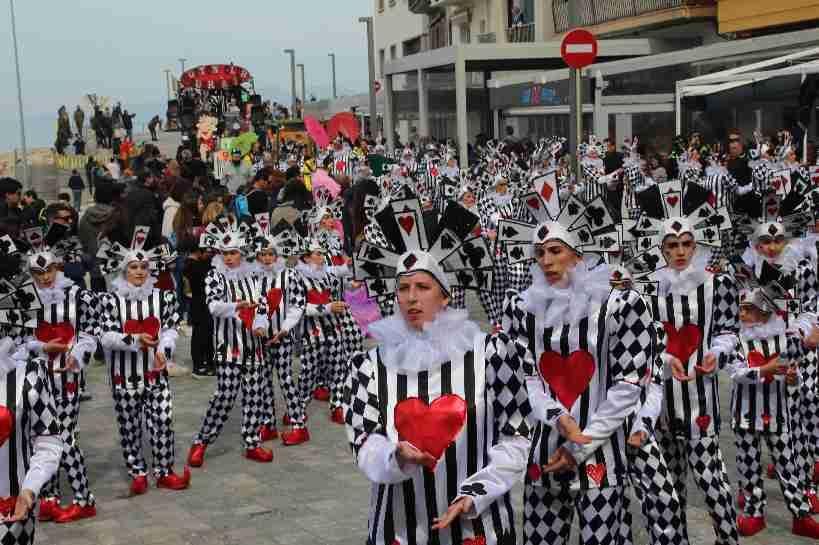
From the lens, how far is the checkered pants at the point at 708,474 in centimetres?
654

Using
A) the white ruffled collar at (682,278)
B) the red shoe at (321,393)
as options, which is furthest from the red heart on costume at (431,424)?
the red shoe at (321,393)

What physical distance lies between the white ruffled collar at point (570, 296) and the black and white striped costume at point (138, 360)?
410cm

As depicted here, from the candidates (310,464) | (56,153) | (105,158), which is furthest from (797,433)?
(56,153)

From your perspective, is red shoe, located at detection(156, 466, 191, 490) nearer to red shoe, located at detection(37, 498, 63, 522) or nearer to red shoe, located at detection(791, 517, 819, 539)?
red shoe, located at detection(37, 498, 63, 522)

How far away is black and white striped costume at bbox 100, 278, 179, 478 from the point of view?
9102mm

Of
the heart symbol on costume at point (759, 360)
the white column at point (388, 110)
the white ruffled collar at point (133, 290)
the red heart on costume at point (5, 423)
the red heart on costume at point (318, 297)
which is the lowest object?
the heart symbol on costume at point (759, 360)

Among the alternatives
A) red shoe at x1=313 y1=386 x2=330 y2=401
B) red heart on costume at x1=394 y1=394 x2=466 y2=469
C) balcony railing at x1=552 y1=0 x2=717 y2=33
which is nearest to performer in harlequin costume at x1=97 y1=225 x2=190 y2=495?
red shoe at x1=313 y1=386 x2=330 y2=401

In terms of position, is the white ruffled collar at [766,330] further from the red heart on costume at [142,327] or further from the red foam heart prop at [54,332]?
the red foam heart prop at [54,332]

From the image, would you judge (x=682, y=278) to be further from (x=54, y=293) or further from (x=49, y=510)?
(x=49, y=510)

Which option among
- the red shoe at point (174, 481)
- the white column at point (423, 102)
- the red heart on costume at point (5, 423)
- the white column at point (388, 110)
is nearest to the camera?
the red heart on costume at point (5, 423)

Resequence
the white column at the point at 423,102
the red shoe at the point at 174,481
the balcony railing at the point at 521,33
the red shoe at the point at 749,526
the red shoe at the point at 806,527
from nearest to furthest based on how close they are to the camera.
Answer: the red shoe at the point at 806,527
the red shoe at the point at 749,526
the red shoe at the point at 174,481
the white column at the point at 423,102
the balcony railing at the point at 521,33

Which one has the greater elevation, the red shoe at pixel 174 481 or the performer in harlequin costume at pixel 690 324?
the performer in harlequin costume at pixel 690 324

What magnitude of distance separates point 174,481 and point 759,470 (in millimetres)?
4522

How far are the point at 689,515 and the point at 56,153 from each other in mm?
47243
